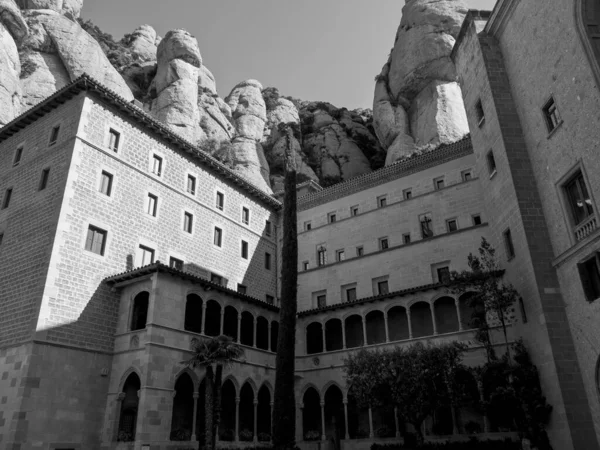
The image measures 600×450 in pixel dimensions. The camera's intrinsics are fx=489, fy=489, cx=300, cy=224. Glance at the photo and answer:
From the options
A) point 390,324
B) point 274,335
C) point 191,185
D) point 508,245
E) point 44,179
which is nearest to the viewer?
point 508,245

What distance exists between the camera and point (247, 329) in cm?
2700

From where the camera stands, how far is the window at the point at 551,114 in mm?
18188

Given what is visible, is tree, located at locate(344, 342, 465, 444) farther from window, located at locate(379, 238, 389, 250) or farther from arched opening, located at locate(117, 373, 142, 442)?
window, located at locate(379, 238, 389, 250)

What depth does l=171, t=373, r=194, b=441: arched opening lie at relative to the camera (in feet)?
72.3

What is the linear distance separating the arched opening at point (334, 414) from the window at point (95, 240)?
552 inches

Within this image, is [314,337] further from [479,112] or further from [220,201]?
[479,112]

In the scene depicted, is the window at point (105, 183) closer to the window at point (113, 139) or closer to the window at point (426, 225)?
the window at point (113, 139)

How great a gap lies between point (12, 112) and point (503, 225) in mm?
32802

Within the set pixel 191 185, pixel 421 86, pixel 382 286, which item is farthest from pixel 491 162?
pixel 421 86

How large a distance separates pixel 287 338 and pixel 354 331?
8.26 metres

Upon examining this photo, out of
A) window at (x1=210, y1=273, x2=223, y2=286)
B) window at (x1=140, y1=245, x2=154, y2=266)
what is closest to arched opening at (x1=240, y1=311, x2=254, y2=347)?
window at (x1=210, y1=273, x2=223, y2=286)

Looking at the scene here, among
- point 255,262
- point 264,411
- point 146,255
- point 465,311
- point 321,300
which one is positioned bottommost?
point 264,411

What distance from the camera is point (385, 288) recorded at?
28.7 m

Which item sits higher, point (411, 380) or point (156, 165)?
point (156, 165)
